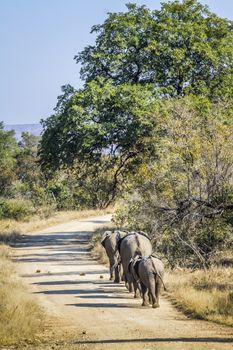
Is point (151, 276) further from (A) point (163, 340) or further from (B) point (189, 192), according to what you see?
(B) point (189, 192)

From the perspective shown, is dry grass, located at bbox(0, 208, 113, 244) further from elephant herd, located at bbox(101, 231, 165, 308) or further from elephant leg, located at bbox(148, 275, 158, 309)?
elephant leg, located at bbox(148, 275, 158, 309)

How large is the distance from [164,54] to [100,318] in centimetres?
2000

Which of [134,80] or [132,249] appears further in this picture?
[134,80]

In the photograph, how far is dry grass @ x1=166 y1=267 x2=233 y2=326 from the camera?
14.2m

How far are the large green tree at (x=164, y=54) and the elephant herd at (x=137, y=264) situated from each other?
12910 mm

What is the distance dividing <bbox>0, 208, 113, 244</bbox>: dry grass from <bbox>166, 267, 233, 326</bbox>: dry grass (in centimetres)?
1657

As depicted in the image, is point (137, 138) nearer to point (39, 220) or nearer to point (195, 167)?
point (195, 167)

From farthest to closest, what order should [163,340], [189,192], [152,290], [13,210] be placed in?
[13,210] → [189,192] → [152,290] → [163,340]

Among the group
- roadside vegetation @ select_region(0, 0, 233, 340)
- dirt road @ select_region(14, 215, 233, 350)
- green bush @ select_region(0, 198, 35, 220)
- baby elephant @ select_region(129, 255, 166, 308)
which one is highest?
roadside vegetation @ select_region(0, 0, 233, 340)

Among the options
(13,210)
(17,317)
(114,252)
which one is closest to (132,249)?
(114,252)

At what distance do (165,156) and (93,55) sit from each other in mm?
9303

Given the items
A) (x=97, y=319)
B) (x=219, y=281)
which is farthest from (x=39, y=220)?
(x=97, y=319)

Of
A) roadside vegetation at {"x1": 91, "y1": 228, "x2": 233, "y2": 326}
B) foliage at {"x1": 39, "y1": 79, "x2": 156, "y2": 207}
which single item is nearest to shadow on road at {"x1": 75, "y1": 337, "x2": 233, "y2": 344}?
roadside vegetation at {"x1": 91, "y1": 228, "x2": 233, "y2": 326}

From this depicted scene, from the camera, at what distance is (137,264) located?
15.8 m
